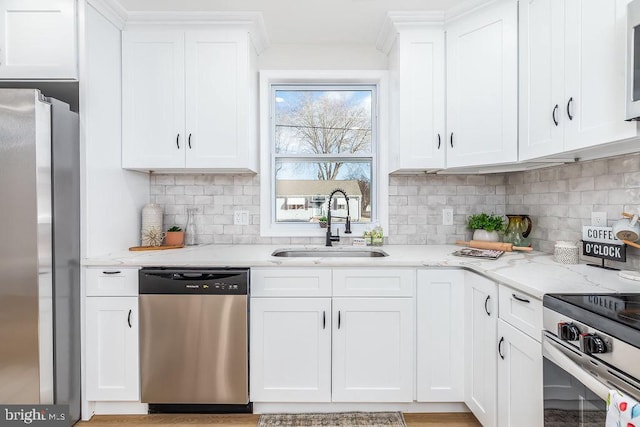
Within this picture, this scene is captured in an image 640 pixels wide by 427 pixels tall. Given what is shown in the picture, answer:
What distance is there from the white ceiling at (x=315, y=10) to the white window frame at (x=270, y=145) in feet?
0.89

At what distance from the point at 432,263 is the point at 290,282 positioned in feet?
2.66

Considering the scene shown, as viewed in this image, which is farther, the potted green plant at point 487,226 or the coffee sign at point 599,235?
the potted green plant at point 487,226

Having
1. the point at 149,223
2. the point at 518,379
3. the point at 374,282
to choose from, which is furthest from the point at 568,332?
the point at 149,223

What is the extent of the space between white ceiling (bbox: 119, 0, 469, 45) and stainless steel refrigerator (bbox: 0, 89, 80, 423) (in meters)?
0.98

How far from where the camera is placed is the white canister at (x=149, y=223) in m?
2.52

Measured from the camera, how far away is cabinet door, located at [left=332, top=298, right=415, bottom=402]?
6.70ft

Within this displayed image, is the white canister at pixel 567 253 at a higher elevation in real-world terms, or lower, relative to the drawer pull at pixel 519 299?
higher

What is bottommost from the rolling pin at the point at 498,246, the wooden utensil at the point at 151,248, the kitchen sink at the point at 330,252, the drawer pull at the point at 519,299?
the drawer pull at the point at 519,299

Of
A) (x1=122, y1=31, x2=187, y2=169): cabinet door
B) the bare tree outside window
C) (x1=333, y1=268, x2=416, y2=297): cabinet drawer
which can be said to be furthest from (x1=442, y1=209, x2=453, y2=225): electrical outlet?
(x1=122, y1=31, x2=187, y2=169): cabinet door

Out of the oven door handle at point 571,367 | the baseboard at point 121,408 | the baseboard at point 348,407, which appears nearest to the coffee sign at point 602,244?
the oven door handle at point 571,367

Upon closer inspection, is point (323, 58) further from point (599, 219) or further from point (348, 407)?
point (348, 407)

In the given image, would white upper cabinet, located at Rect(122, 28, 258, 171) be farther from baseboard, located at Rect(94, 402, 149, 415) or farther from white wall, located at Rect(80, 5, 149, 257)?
baseboard, located at Rect(94, 402, 149, 415)

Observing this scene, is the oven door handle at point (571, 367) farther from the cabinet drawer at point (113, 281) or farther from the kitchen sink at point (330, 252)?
the cabinet drawer at point (113, 281)

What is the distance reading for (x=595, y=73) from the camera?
145 cm
